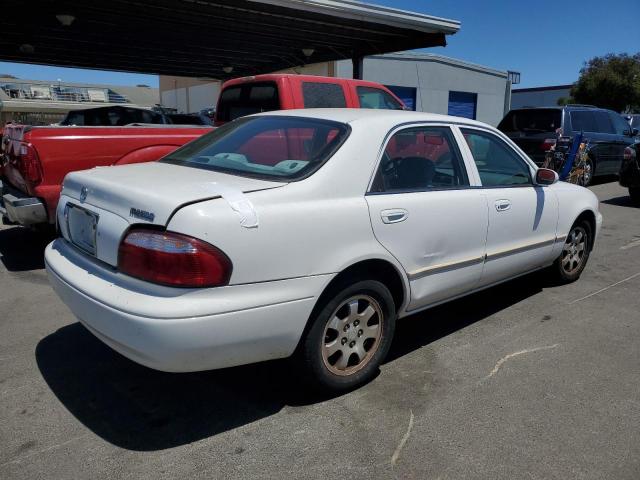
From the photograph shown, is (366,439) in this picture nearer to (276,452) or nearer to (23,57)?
(276,452)

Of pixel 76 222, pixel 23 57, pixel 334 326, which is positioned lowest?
pixel 334 326

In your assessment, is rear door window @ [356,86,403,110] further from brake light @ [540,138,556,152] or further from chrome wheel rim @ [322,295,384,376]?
chrome wheel rim @ [322,295,384,376]

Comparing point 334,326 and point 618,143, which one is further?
point 618,143

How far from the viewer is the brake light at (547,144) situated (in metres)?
10.3

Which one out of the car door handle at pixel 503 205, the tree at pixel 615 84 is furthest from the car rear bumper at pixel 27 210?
the tree at pixel 615 84

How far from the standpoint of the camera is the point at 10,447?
2645 millimetres

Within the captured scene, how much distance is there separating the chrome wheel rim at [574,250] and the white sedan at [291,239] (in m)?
1.09

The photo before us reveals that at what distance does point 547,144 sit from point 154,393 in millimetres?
9243

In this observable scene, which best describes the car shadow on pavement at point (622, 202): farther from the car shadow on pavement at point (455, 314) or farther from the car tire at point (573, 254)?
the car shadow on pavement at point (455, 314)

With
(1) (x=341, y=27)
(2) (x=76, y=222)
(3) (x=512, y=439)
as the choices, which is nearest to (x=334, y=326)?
(3) (x=512, y=439)

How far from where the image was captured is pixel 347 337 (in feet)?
10.2

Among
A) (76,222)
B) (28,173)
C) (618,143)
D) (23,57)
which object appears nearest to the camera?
(76,222)

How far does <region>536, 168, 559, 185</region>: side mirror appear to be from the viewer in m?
4.44

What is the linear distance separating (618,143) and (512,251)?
32.4ft
